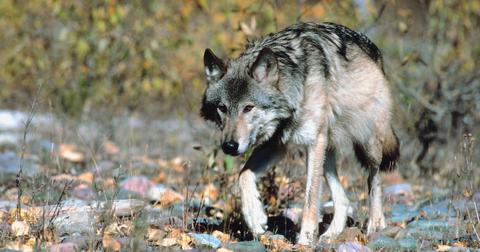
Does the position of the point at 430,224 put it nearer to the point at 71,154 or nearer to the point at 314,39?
the point at 314,39

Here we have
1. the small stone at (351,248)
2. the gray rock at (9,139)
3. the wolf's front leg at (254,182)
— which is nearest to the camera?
the small stone at (351,248)

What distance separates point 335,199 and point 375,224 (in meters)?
0.40

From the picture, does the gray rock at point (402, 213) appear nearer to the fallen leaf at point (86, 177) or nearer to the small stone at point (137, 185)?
the small stone at point (137, 185)

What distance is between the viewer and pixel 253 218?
16.1 ft

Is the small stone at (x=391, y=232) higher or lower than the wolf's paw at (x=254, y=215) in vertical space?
lower

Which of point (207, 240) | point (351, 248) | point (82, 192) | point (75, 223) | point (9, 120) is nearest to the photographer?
point (351, 248)

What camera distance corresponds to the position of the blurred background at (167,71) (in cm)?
786

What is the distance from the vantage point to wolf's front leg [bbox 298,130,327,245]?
4887 millimetres

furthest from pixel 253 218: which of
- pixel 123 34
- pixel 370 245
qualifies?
pixel 123 34

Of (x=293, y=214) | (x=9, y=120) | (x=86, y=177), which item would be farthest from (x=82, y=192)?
(x=9, y=120)

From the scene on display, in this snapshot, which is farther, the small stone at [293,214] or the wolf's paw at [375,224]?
the small stone at [293,214]

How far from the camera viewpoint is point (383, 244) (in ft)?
14.7

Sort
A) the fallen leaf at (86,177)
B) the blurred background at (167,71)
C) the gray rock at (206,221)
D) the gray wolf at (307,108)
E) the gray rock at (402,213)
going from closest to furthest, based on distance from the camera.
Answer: the gray wolf at (307,108)
the gray rock at (206,221)
the gray rock at (402,213)
the fallen leaf at (86,177)
the blurred background at (167,71)

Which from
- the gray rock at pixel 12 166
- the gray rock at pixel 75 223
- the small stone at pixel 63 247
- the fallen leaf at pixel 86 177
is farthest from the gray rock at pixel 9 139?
the small stone at pixel 63 247
